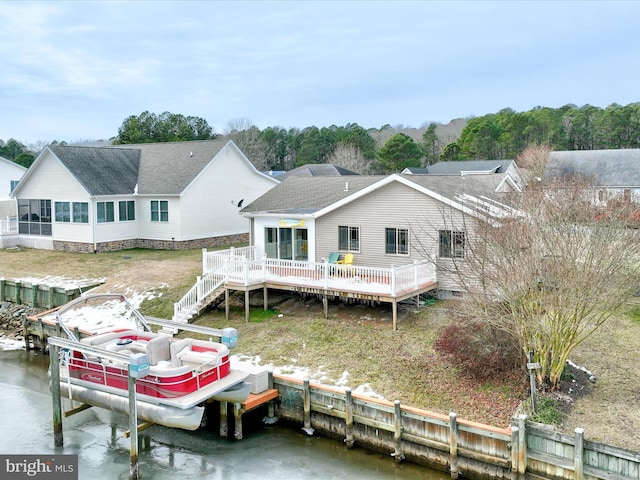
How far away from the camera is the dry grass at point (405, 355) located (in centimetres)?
1222

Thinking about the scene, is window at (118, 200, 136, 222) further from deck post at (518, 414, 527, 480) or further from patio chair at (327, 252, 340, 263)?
deck post at (518, 414, 527, 480)

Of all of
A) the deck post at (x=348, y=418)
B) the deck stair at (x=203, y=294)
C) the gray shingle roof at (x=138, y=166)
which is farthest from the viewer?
the gray shingle roof at (x=138, y=166)

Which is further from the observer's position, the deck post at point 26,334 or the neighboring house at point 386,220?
the deck post at point 26,334

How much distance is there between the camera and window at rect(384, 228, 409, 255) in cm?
2042

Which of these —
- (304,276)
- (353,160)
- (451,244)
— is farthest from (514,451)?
(353,160)

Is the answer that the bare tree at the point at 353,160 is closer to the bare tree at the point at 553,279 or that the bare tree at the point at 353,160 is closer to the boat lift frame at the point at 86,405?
the bare tree at the point at 553,279

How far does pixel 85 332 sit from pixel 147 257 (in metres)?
10.7

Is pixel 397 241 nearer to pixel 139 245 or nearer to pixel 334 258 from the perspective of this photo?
pixel 334 258

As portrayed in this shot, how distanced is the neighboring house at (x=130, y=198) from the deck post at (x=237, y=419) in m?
19.7

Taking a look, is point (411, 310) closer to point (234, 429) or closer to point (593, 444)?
point (234, 429)

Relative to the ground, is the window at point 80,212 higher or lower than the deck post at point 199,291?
higher

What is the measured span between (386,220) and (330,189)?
472 centimetres

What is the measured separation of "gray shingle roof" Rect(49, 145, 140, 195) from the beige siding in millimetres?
15493

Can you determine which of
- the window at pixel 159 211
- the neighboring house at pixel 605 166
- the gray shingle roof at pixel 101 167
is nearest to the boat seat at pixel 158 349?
the window at pixel 159 211
